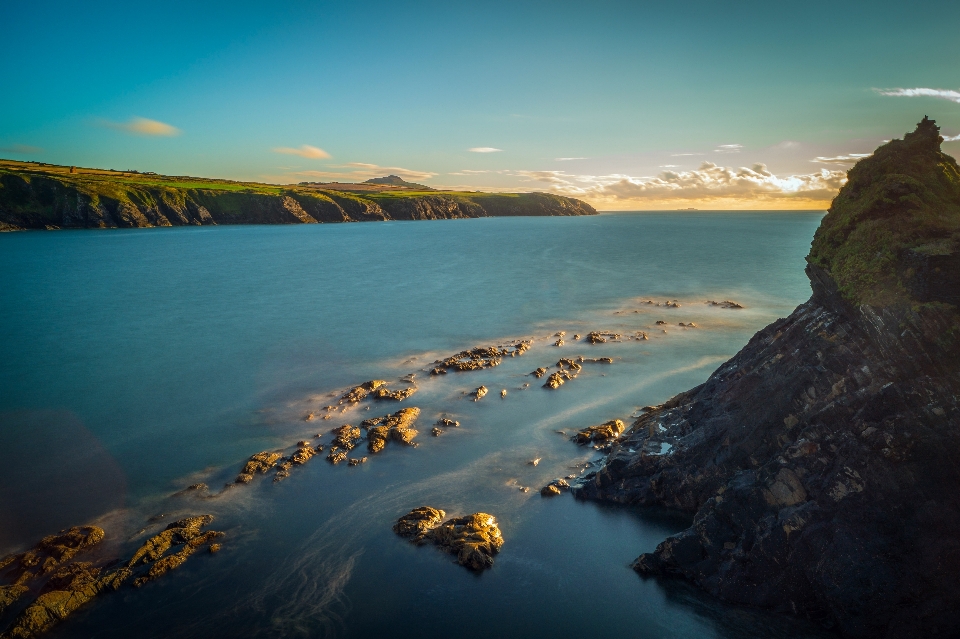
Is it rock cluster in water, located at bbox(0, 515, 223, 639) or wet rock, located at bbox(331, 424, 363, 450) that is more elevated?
wet rock, located at bbox(331, 424, 363, 450)

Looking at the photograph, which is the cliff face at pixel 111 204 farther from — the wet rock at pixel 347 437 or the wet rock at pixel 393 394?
the wet rock at pixel 347 437

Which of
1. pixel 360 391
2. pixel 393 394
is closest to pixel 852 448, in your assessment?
pixel 393 394

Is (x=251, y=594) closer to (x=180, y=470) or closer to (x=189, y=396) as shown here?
(x=180, y=470)

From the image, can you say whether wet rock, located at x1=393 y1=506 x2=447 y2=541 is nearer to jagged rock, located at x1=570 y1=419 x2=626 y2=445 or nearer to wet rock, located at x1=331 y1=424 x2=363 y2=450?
wet rock, located at x1=331 y1=424 x2=363 y2=450


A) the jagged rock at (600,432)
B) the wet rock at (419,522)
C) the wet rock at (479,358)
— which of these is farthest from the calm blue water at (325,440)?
the wet rock at (479,358)

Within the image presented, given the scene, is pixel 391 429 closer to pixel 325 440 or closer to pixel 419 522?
pixel 325 440

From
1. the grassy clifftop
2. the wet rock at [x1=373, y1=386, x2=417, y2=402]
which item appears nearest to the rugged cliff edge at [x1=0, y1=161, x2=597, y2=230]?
the wet rock at [x1=373, y1=386, x2=417, y2=402]

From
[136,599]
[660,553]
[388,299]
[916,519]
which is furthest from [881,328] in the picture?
[388,299]
